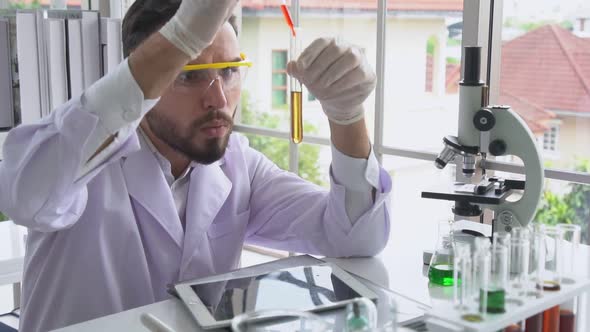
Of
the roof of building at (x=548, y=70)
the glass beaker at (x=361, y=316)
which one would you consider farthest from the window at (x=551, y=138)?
the glass beaker at (x=361, y=316)

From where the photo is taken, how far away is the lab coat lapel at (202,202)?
1527 millimetres

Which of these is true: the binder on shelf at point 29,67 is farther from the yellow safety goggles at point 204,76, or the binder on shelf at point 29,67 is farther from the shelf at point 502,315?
the shelf at point 502,315

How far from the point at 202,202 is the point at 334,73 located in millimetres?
466

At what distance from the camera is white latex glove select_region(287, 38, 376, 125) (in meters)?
1.32

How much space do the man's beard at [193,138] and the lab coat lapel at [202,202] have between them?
0.16 feet

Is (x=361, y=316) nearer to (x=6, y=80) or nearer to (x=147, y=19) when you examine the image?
(x=147, y=19)

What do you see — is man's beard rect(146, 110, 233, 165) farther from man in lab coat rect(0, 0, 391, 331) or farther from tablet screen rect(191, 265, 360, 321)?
tablet screen rect(191, 265, 360, 321)

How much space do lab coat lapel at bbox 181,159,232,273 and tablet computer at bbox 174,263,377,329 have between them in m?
0.22

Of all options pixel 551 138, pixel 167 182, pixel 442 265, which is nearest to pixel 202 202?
pixel 167 182

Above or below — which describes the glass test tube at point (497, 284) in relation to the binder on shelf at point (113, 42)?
below

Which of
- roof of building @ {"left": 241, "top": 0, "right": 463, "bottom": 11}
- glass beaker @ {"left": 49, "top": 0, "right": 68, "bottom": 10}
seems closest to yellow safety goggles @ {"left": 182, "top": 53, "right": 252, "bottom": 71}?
roof of building @ {"left": 241, "top": 0, "right": 463, "bottom": 11}

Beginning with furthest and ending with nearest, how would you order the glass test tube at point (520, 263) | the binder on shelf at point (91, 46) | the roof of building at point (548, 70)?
the binder on shelf at point (91, 46)
the roof of building at point (548, 70)
the glass test tube at point (520, 263)

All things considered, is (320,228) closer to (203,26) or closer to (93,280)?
(93,280)

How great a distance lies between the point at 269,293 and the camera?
1.24 m
